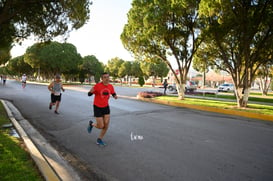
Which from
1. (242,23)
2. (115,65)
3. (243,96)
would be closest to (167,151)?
(243,96)

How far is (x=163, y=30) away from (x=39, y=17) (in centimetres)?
788

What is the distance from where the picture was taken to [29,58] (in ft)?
163

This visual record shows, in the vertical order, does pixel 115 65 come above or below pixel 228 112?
above

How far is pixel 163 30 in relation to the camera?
14.3m

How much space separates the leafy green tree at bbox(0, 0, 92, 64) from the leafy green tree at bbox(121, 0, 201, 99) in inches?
211

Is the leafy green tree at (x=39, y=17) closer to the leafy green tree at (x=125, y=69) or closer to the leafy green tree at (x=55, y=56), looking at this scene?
the leafy green tree at (x=55, y=56)

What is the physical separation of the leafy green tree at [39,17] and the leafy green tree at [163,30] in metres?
5.37

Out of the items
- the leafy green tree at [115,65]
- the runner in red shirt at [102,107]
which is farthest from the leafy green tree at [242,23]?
the leafy green tree at [115,65]

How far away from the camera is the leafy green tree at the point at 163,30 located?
13793mm

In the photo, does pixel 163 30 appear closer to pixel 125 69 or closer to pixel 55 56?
pixel 55 56

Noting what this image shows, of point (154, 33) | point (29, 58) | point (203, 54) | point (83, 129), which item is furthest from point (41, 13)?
point (29, 58)

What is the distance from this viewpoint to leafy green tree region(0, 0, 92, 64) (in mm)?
8580

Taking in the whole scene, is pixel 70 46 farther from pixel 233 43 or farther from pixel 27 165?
pixel 27 165

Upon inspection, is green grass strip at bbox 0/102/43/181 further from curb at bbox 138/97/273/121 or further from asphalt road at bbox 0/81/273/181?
curb at bbox 138/97/273/121
